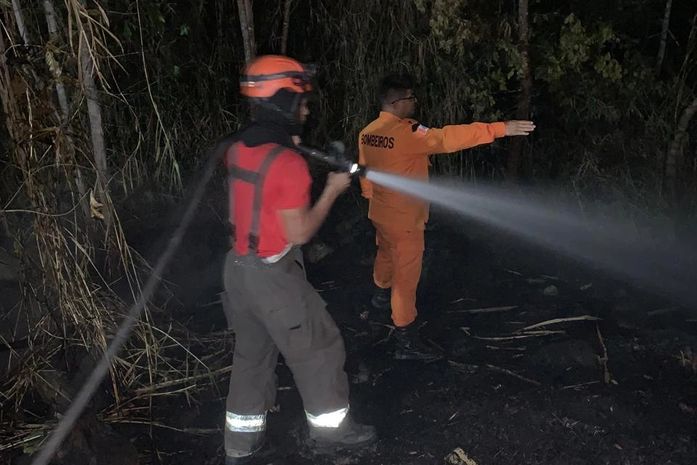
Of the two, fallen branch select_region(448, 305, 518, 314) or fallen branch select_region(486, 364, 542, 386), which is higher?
fallen branch select_region(486, 364, 542, 386)

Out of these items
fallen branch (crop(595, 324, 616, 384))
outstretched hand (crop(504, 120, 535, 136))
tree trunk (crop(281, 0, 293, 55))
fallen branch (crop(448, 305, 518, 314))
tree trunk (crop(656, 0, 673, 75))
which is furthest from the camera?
tree trunk (crop(281, 0, 293, 55))

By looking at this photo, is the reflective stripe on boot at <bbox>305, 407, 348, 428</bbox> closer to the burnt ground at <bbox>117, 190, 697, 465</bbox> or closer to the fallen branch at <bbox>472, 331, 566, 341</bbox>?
the burnt ground at <bbox>117, 190, 697, 465</bbox>

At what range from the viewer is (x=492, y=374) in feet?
11.8

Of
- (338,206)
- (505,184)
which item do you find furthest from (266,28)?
(505,184)

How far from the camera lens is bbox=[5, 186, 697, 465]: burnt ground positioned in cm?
304

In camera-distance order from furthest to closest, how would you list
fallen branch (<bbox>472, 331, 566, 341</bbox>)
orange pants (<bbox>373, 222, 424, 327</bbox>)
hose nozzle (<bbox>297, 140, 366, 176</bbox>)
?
1. fallen branch (<bbox>472, 331, 566, 341</bbox>)
2. orange pants (<bbox>373, 222, 424, 327</bbox>)
3. hose nozzle (<bbox>297, 140, 366, 176</bbox>)

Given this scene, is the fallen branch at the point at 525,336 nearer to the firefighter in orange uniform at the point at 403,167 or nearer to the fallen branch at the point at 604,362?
the fallen branch at the point at 604,362

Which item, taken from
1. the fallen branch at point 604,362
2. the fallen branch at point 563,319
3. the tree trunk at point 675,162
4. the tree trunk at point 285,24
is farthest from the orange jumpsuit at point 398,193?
Answer: the tree trunk at point 675,162

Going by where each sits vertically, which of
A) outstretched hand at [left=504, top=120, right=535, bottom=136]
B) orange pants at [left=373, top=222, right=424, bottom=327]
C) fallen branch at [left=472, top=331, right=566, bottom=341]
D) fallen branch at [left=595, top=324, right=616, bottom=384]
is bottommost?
fallen branch at [left=472, top=331, right=566, bottom=341]

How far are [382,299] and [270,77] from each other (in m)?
2.24

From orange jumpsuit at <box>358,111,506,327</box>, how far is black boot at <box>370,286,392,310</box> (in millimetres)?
399

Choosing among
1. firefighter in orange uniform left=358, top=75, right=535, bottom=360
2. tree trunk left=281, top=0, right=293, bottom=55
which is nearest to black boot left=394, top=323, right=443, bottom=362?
firefighter in orange uniform left=358, top=75, right=535, bottom=360

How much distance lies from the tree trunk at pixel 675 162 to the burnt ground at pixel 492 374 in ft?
3.04

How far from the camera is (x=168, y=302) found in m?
4.58
